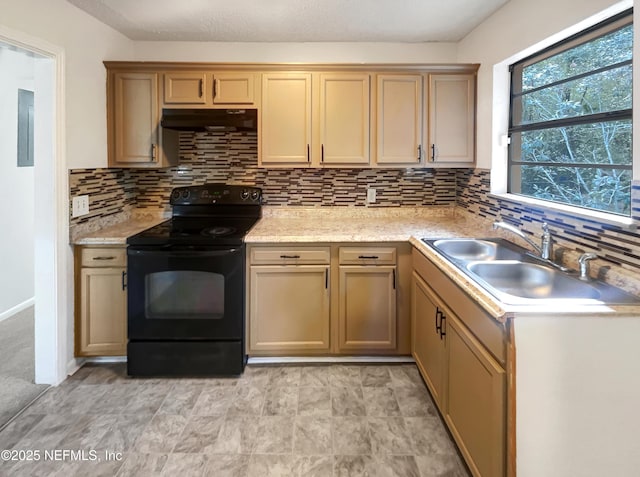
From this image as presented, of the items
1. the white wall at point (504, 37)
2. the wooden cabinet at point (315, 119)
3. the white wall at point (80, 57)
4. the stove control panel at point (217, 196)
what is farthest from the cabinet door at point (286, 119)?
the white wall at point (504, 37)

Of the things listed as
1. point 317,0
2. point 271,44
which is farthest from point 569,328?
point 271,44

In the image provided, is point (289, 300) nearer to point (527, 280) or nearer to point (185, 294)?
point (185, 294)

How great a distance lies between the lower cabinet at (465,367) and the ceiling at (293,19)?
5.01 ft

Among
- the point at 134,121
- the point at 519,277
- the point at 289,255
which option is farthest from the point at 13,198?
the point at 519,277

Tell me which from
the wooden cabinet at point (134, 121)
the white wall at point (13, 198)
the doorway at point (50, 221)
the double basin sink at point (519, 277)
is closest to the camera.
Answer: the double basin sink at point (519, 277)

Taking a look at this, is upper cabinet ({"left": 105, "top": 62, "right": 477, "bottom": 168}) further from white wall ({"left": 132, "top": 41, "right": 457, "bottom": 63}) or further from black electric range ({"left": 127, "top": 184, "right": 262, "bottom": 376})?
black electric range ({"left": 127, "top": 184, "right": 262, "bottom": 376})

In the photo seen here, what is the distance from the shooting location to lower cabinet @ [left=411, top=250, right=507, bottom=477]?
146 centimetres

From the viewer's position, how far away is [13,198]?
12.3 ft

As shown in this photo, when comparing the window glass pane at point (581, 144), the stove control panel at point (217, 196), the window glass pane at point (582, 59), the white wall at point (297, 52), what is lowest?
the stove control panel at point (217, 196)

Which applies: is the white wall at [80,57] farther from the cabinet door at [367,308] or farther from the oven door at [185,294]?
the cabinet door at [367,308]

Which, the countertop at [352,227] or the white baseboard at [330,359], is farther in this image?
the white baseboard at [330,359]

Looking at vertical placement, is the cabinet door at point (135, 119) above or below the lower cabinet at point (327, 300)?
above

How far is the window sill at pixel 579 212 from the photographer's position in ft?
5.44

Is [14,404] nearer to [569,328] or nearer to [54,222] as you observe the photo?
[54,222]
